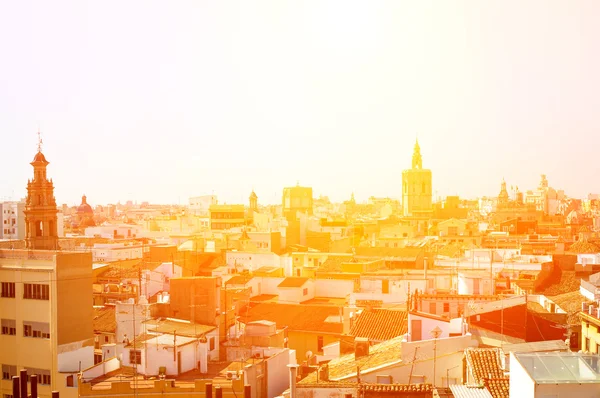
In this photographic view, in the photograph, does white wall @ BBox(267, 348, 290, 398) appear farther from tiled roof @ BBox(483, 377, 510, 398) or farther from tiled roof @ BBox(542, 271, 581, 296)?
tiled roof @ BBox(542, 271, 581, 296)

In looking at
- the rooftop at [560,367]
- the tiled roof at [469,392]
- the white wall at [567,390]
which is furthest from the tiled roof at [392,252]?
the white wall at [567,390]

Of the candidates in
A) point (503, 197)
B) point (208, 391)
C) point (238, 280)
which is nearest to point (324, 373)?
point (208, 391)

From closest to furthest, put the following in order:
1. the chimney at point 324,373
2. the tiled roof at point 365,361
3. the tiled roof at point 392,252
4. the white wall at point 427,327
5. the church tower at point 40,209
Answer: the chimney at point 324,373 → the tiled roof at point 365,361 → the white wall at point 427,327 → the church tower at point 40,209 → the tiled roof at point 392,252

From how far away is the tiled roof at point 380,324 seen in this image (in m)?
20.3

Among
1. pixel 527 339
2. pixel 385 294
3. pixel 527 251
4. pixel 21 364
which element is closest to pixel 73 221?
pixel 527 251

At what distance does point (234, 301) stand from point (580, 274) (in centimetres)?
1489

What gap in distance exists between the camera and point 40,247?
23.3m

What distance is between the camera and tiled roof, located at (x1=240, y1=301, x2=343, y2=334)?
25.9 m

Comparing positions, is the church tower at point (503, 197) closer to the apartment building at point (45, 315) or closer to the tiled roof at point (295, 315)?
the tiled roof at point (295, 315)

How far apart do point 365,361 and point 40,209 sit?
42.9 feet

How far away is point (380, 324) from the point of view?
21078mm

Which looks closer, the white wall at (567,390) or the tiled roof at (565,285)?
the white wall at (567,390)

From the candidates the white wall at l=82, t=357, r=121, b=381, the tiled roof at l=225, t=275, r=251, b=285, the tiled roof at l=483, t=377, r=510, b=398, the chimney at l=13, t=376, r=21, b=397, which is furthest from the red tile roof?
the tiled roof at l=483, t=377, r=510, b=398

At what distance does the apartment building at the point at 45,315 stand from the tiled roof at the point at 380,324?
24.2 feet
